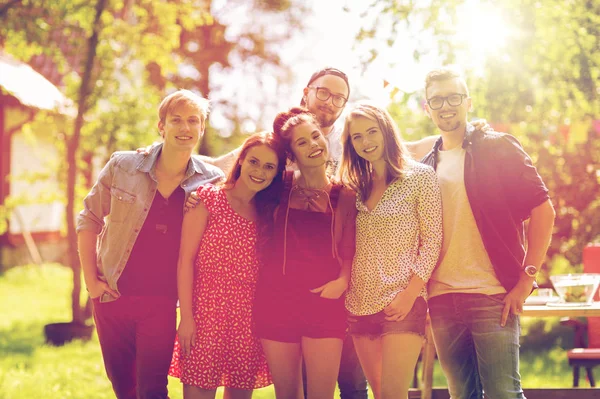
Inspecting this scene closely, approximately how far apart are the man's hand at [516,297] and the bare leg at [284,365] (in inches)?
38.9

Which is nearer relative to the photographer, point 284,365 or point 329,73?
point 284,365

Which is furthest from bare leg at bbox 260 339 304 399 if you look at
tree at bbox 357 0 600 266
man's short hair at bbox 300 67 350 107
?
tree at bbox 357 0 600 266

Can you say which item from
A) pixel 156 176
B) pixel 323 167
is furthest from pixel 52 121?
pixel 323 167

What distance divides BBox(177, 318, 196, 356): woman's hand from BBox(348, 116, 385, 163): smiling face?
1206mm

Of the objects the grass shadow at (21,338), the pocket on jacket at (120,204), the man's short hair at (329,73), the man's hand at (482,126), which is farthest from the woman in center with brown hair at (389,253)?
the grass shadow at (21,338)

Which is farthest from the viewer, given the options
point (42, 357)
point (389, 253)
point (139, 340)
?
point (42, 357)

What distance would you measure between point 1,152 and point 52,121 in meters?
5.76

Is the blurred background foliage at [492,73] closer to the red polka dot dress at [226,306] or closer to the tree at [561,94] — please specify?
the tree at [561,94]

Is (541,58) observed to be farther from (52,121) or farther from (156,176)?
(156,176)

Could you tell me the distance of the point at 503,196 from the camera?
369 centimetres

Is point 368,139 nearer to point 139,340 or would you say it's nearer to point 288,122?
point 288,122

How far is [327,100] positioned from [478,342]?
5.06 ft

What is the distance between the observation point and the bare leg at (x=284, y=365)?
3641 millimetres

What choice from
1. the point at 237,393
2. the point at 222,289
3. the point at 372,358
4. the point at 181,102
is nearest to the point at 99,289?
the point at 222,289
